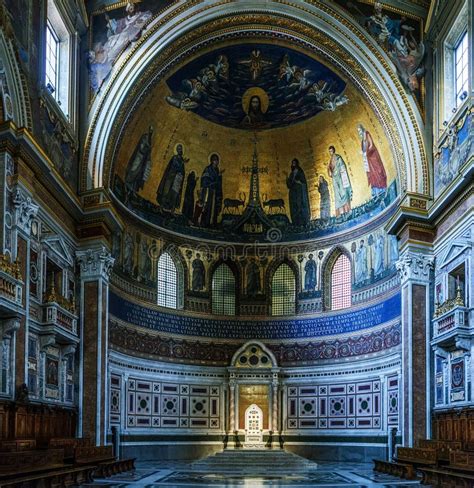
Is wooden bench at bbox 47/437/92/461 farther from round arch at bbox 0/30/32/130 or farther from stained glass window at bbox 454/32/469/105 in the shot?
stained glass window at bbox 454/32/469/105

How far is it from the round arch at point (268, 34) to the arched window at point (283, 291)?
10.3 meters

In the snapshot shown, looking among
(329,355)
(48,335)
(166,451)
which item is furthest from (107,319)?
(329,355)

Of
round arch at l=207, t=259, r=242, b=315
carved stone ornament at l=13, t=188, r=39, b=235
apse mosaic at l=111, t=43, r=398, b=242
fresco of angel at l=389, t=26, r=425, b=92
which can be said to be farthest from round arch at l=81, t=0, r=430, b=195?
round arch at l=207, t=259, r=242, b=315

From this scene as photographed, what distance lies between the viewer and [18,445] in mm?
23484

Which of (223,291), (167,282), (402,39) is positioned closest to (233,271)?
(223,291)

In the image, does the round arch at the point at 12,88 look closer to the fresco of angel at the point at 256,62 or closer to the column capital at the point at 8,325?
the column capital at the point at 8,325

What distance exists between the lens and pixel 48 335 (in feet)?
89.1

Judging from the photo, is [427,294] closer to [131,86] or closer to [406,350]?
[406,350]

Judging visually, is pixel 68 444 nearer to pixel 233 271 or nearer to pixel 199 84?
pixel 233 271

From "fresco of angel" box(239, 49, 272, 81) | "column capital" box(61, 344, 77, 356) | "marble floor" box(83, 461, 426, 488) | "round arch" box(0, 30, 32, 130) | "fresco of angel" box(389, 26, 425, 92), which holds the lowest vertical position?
"marble floor" box(83, 461, 426, 488)

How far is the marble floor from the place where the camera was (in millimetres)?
23922

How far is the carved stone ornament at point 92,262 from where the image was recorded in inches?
1257

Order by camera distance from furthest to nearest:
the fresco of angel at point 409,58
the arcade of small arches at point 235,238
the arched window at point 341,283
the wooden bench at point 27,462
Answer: the arched window at point 341,283, the fresco of angel at point 409,58, the arcade of small arches at point 235,238, the wooden bench at point 27,462

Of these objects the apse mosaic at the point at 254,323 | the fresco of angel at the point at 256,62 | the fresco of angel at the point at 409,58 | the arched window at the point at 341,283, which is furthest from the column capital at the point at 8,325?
the arched window at the point at 341,283
